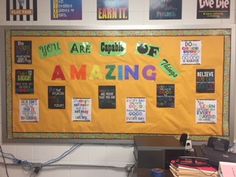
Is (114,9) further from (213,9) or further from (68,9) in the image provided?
(213,9)

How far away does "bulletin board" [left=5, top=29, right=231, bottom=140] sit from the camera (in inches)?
88.7

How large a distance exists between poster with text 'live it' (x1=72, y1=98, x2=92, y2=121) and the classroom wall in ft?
0.82

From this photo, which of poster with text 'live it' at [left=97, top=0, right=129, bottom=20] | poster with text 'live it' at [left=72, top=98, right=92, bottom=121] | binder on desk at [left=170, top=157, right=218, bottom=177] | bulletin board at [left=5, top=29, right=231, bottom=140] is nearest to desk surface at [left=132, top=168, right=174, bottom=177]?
binder on desk at [left=170, top=157, right=218, bottom=177]

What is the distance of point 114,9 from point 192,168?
138cm

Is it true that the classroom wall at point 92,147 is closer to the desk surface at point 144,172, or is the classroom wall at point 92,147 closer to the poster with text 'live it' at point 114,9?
the poster with text 'live it' at point 114,9

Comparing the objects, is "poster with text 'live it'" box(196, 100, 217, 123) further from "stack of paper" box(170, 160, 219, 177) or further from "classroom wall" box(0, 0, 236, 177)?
"stack of paper" box(170, 160, 219, 177)

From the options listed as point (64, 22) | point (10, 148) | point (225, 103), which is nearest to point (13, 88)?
point (10, 148)

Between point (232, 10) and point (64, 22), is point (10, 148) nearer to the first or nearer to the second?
point (64, 22)

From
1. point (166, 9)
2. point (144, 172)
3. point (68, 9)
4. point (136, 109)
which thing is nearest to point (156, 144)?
point (144, 172)

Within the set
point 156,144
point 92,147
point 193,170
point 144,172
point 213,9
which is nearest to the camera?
point 193,170

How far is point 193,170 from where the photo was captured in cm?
152

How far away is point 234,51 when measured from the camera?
7.32 ft

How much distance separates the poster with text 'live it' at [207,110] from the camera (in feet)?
7.41

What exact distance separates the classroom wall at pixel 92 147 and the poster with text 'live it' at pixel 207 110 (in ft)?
0.74
